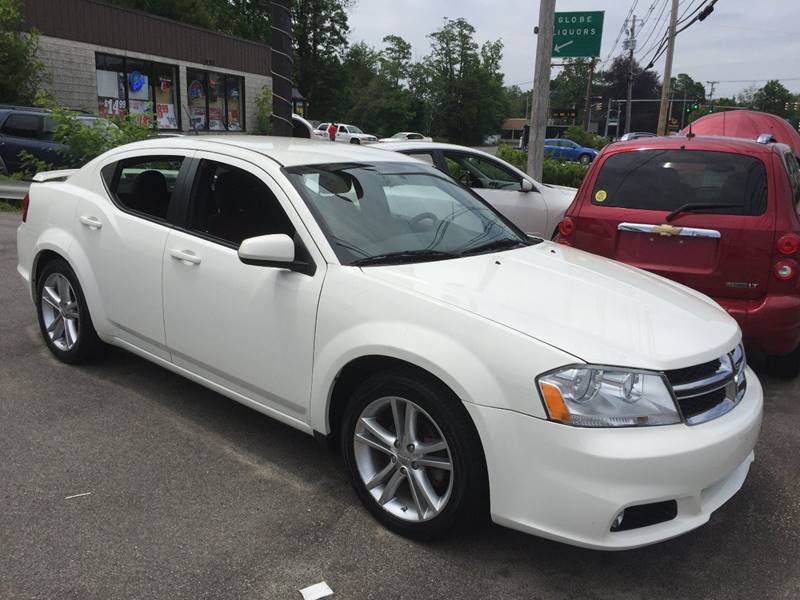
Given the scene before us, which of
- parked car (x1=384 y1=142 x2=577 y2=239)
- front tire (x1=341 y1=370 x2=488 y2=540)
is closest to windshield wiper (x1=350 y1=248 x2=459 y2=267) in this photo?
front tire (x1=341 y1=370 x2=488 y2=540)

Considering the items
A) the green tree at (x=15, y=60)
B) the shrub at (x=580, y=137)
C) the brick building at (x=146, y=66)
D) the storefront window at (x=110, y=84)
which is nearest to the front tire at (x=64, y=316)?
the green tree at (x=15, y=60)

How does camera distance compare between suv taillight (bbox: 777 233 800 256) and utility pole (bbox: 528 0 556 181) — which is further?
utility pole (bbox: 528 0 556 181)

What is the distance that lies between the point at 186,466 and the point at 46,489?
63 centimetres

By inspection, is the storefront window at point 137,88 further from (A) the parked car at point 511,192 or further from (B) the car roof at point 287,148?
(B) the car roof at point 287,148

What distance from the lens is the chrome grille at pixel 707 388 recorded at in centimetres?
261

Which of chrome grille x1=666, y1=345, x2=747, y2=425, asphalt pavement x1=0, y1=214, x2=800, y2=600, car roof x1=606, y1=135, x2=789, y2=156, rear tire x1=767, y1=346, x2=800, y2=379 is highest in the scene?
car roof x1=606, y1=135, x2=789, y2=156

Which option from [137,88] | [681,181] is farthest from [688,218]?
[137,88]

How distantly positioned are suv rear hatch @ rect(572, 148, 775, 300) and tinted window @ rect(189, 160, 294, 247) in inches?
104

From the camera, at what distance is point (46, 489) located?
3205 millimetres

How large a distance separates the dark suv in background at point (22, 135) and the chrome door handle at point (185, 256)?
11535 mm

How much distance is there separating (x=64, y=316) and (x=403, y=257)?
106 inches

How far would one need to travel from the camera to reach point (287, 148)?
395 cm

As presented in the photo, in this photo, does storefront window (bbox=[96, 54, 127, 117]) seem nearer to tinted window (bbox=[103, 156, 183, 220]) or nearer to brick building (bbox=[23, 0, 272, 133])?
brick building (bbox=[23, 0, 272, 133])

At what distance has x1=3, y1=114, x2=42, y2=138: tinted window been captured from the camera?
540 inches
